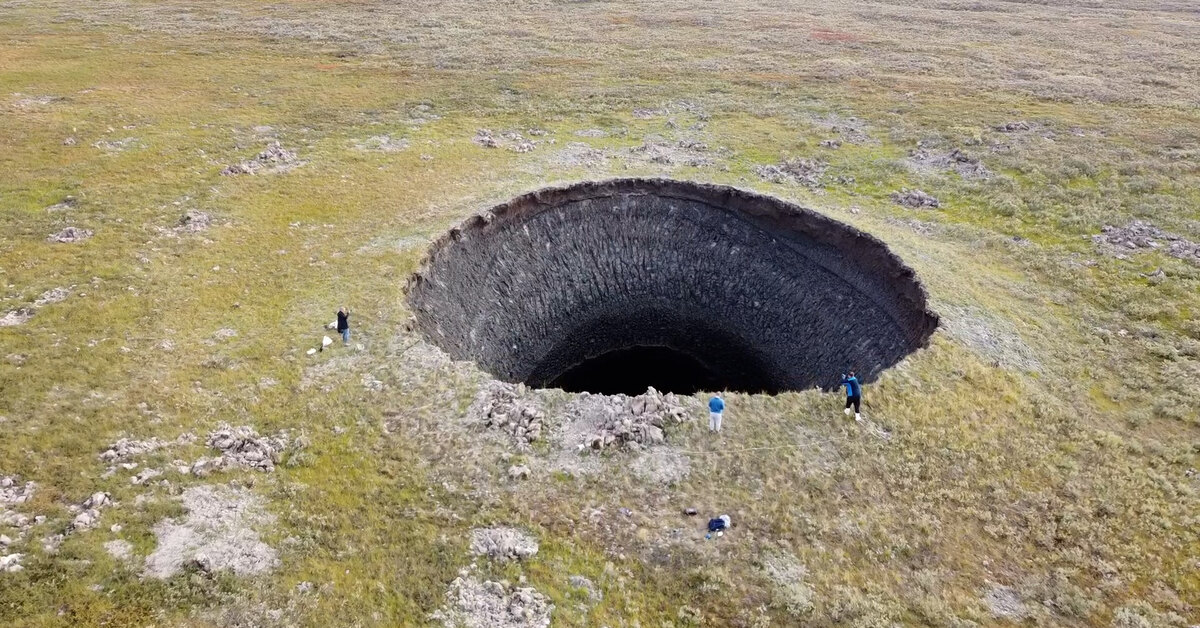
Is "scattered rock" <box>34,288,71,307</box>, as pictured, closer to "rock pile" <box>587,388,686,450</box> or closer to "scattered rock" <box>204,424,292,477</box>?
"scattered rock" <box>204,424,292,477</box>

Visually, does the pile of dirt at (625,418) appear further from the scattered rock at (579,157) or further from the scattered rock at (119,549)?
the scattered rock at (579,157)

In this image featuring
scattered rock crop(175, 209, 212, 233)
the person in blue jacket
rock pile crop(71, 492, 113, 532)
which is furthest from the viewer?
scattered rock crop(175, 209, 212, 233)

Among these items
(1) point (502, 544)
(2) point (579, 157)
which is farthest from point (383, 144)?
(1) point (502, 544)

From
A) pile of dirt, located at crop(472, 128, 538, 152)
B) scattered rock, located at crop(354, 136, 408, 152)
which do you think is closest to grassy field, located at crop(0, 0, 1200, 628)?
scattered rock, located at crop(354, 136, 408, 152)

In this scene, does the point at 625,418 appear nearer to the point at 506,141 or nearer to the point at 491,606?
the point at 491,606

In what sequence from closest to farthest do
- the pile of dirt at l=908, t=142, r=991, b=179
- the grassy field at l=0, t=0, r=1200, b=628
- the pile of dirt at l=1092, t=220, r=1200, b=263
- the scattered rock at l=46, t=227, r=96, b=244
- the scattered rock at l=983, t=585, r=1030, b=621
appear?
the scattered rock at l=983, t=585, r=1030, b=621
the grassy field at l=0, t=0, r=1200, b=628
the scattered rock at l=46, t=227, r=96, b=244
the pile of dirt at l=1092, t=220, r=1200, b=263
the pile of dirt at l=908, t=142, r=991, b=179

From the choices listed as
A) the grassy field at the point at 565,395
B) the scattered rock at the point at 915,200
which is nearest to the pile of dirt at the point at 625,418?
the grassy field at the point at 565,395

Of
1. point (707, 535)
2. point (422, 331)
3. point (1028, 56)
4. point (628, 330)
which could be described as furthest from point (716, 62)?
point (707, 535)
